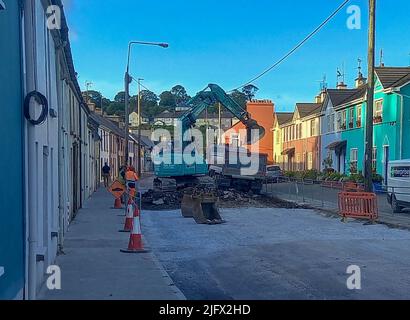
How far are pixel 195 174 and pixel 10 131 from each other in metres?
26.7

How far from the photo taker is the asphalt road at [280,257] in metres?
8.33

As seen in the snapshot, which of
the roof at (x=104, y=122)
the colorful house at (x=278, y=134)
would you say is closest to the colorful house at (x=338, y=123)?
the colorful house at (x=278, y=134)

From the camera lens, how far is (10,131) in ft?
18.5

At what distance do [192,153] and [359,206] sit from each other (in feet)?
46.4

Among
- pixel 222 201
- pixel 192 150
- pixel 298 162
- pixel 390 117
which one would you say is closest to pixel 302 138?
pixel 298 162

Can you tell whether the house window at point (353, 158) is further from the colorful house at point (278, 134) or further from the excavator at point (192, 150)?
the colorful house at point (278, 134)

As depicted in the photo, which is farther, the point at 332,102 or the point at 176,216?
the point at 332,102

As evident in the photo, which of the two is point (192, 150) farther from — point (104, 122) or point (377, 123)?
point (104, 122)

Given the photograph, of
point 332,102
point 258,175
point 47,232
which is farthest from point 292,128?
point 47,232

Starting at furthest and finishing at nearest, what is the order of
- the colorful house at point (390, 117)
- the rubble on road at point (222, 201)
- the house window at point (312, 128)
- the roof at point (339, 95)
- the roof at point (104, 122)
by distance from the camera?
the house window at point (312, 128) < the roof at point (339, 95) < the roof at point (104, 122) < the colorful house at point (390, 117) < the rubble on road at point (222, 201)

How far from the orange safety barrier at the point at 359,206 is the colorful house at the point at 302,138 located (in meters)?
34.6

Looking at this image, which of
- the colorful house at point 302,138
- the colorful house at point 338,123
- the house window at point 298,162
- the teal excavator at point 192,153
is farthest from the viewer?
the house window at point 298,162

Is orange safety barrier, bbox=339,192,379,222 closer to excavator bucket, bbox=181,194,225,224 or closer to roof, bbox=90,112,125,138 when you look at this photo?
excavator bucket, bbox=181,194,225,224
